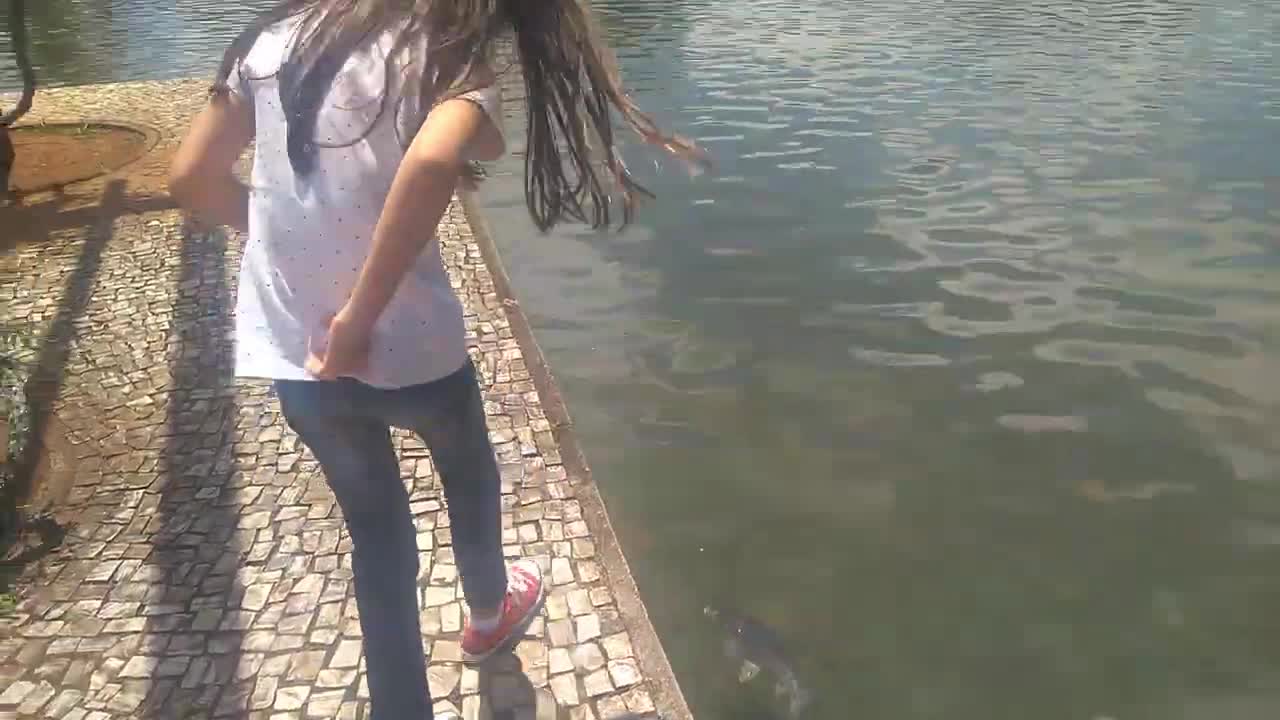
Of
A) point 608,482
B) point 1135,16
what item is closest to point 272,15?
point 608,482

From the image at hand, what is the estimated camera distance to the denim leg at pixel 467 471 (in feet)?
8.20

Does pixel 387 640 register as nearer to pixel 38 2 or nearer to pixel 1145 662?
pixel 1145 662

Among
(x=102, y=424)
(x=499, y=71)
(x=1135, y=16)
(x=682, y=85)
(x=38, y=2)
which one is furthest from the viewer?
(x=38, y=2)

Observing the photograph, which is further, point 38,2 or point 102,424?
point 38,2

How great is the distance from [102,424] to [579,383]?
2.51m

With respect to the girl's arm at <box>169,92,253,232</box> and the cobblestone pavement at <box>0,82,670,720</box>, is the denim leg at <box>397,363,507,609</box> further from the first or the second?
the girl's arm at <box>169,92,253,232</box>

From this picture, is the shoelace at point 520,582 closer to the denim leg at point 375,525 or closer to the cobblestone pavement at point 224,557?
the cobblestone pavement at point 224,557

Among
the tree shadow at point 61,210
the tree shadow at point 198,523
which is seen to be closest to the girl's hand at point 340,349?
the tree shadow at point 198,523

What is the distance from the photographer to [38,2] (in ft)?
84.4

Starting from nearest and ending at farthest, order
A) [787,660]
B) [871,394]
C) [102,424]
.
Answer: [787,660] → [102,424] → [871,394]

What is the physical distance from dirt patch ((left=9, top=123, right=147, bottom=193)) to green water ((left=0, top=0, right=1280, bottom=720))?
393 cm

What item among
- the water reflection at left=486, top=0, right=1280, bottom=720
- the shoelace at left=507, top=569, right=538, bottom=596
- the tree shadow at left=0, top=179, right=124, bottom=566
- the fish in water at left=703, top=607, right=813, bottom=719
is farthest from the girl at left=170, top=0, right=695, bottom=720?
the tree shadow at left=0, top=179, right=124, bottom=566

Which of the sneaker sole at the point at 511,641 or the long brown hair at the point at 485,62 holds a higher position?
the long brown hair at the point at 485,62

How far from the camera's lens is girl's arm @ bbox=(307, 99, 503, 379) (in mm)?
1967
